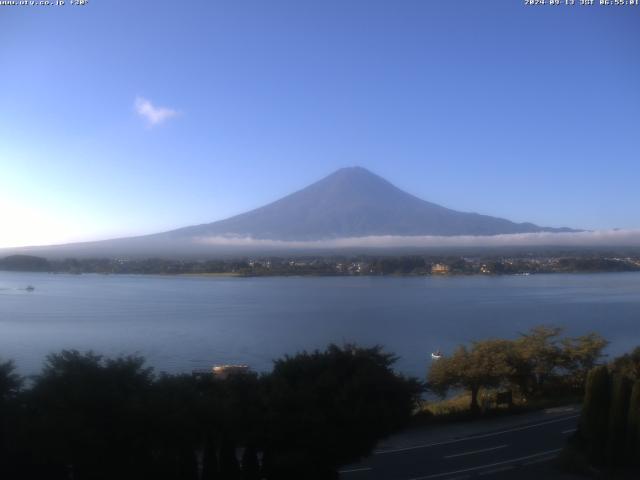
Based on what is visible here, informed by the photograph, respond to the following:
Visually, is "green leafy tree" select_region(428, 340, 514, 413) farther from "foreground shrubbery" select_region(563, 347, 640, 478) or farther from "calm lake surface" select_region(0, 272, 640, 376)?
"foreground shrubbery" select_region(563, 347, 640, 478)

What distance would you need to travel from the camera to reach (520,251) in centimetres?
5281

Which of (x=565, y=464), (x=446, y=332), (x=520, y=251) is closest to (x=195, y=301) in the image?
(x=446, y=332)

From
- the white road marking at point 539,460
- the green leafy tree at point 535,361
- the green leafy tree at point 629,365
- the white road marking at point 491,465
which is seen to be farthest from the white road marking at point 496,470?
the green leafy tree at point 535,361

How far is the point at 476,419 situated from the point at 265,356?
5.06 metres

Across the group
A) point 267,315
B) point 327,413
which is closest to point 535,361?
Answer: point 327,413

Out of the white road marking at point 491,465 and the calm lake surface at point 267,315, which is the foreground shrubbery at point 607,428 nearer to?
the white road marking at point 491,465

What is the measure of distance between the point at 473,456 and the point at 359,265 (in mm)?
30889

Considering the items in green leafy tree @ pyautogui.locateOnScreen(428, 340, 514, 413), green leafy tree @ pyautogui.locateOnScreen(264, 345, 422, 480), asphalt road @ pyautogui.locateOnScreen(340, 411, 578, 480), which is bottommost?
asphalt road @ pyautogui.locateOnScreen(340, 411, 578, 480)

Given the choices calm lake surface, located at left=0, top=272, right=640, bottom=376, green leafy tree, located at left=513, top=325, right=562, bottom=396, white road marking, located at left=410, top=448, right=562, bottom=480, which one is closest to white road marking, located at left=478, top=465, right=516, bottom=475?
white road marking, located at left=410, top=448, right=562, bottom=480

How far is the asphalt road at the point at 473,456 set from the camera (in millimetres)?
6562

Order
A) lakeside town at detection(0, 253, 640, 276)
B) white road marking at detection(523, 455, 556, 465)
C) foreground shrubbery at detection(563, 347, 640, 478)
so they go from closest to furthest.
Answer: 1. foreground shrubbery at detection(563, 347, 640, 478)
2. white road marking at detection(523, 455, 556, 465)
3. lakeside town at detection(0, 253, 640, 276)

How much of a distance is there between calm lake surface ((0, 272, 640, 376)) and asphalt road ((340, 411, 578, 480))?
4.63 m

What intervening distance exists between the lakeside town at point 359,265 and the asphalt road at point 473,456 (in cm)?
2171

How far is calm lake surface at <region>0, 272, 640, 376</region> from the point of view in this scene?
540 inches
